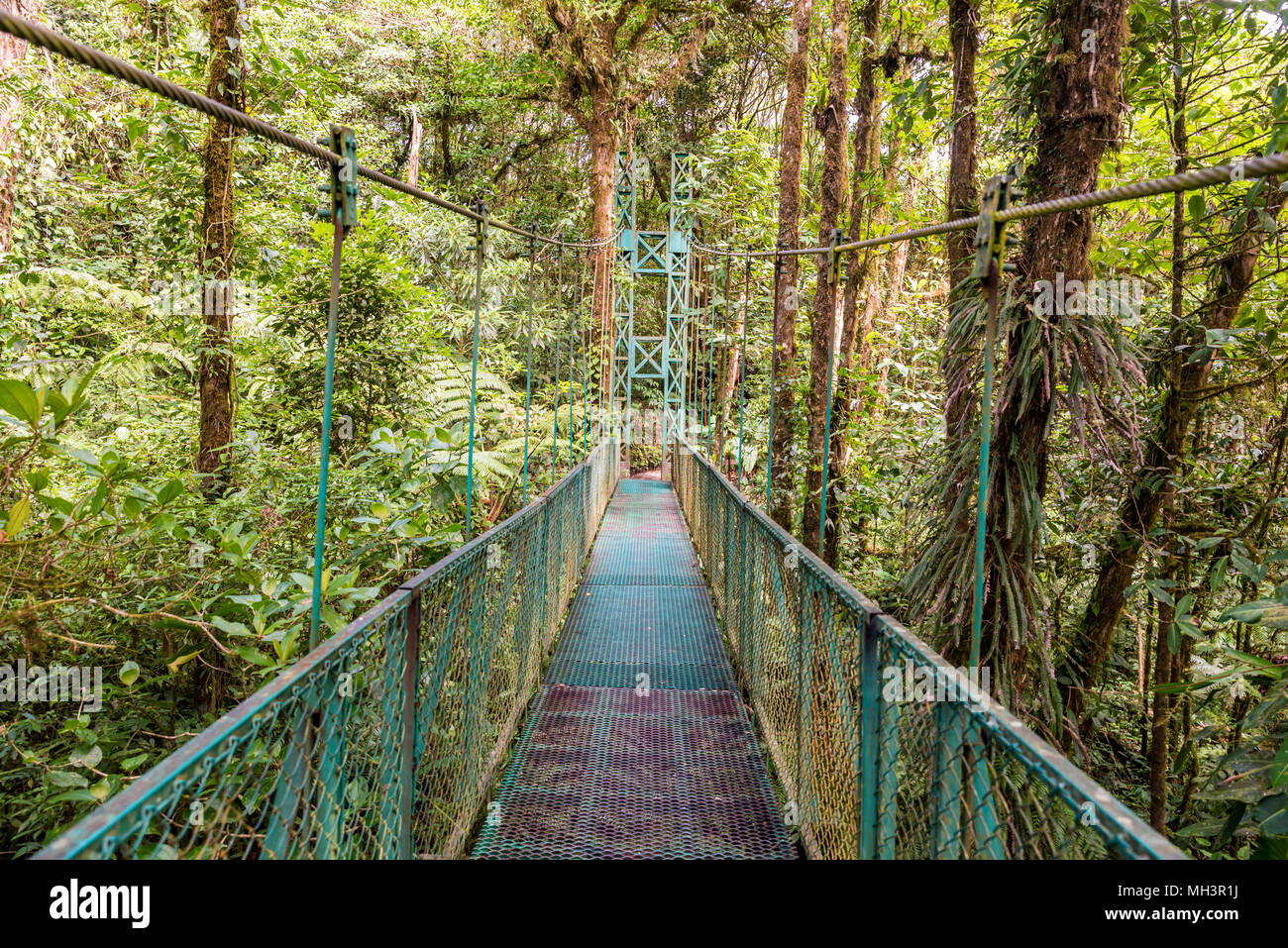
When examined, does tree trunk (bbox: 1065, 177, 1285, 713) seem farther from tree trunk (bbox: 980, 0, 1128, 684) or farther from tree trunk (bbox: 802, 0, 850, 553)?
tree trunk (bbox: 802, 0, 850, 553)

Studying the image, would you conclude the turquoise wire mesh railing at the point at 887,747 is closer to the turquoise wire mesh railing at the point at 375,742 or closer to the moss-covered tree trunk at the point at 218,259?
the turquoise wire mesh railing at the point at 375,742

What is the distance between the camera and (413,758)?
5.86 ft

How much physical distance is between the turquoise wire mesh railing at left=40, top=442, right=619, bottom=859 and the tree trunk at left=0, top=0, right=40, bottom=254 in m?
3.60

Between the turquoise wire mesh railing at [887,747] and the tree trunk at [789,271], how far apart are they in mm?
2070

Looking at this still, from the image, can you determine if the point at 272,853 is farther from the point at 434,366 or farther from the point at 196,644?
the point at 434,366

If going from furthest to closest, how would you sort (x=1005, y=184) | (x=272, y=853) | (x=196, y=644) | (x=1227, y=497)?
(x=1227, y=497), (x=196, y=644), (x=1005, y=184), (x=272, y=853)

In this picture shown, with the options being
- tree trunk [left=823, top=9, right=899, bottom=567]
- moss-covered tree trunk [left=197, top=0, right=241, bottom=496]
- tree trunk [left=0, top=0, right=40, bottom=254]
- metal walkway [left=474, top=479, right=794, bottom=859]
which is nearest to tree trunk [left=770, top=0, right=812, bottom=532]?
tree trunk [left=823, top=9, right=899, bottom=567]

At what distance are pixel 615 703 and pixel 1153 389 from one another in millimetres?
2567

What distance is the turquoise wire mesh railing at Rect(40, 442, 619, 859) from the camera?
95cm

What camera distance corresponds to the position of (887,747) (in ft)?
5.29

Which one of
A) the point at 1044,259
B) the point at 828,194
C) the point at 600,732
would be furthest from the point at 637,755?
the point at 828,194

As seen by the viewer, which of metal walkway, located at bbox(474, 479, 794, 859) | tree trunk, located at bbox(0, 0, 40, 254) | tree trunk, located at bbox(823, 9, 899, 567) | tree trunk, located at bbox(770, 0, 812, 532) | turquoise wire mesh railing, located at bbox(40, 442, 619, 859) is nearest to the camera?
turquoise wire mesh railing, located at bbox(40, 442, 619, 859)
